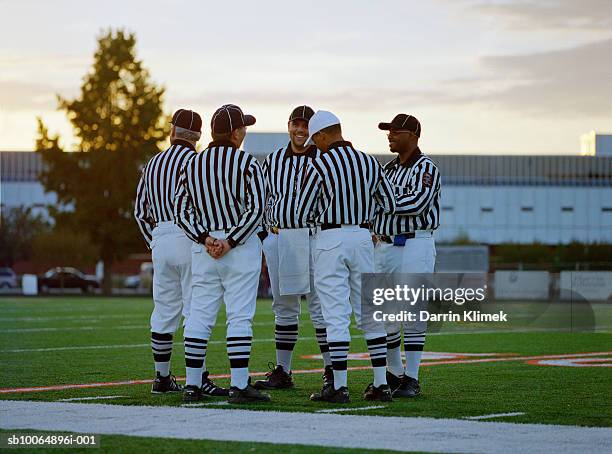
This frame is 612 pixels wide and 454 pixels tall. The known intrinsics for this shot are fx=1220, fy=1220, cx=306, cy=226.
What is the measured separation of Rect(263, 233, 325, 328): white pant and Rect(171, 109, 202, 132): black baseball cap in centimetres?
117

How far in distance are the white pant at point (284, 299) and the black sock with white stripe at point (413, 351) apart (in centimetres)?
93

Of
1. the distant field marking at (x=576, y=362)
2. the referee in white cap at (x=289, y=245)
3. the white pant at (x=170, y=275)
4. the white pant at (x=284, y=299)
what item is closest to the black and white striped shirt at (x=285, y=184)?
the referee in white cap at (x=289, y=245)

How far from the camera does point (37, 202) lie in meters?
76.6

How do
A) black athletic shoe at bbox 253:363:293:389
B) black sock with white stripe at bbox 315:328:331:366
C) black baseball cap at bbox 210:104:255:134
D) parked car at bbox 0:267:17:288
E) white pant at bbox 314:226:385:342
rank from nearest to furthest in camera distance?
white pant at bbox 314:226:385:342 < black baseball cap at bbox 210:104:255:134 < black athletic shoe at bbox 253:363:293:389 < black sock with white stripe at bbox 315:328:331:366 < parked car at bbox 0:267:17:288

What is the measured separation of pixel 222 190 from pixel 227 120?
54cm

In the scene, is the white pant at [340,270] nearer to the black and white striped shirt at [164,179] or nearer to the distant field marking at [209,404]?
the distant field marking at [209,404]

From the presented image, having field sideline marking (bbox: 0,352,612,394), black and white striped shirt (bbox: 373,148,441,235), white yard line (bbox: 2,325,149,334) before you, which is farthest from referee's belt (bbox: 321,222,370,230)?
white yard line (bbox: 2,325,149,334)

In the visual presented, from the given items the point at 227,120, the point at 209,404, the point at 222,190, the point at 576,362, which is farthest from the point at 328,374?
the point at 576,362

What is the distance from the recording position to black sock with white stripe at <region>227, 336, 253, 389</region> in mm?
8828

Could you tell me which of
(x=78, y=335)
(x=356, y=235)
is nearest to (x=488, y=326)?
(x=78, y=335)

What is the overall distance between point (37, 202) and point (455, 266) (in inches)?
1361

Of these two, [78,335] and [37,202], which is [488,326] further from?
[37,202]

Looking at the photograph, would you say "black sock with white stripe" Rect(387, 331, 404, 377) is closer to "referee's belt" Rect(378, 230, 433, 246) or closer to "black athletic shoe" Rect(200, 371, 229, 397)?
"referee's belt" Rect(378, 230, 433, 246)

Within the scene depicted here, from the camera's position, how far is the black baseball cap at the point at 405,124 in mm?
9617
